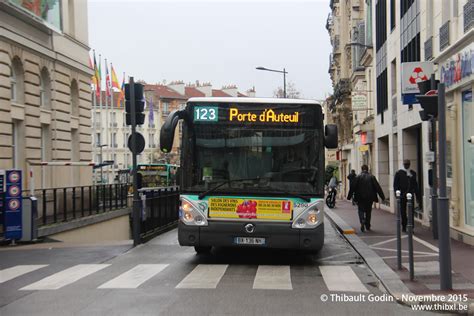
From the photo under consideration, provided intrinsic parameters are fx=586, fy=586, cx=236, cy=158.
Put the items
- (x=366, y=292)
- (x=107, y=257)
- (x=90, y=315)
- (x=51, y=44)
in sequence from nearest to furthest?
(x=90, y=315) < (x=366, y=292) < (x=107, y=257) < (x=51, y=44)

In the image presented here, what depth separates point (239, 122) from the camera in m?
10.4

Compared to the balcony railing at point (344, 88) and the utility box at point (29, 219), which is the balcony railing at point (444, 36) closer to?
the utility box at point (29, 219)

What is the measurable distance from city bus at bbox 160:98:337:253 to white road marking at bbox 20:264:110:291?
171cm

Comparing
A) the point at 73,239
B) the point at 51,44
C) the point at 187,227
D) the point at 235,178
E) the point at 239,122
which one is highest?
the point at 51,44

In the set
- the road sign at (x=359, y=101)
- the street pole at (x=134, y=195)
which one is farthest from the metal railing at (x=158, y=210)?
the road sign at (x=359, y=101)

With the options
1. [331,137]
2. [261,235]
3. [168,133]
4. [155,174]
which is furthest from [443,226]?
[155,174]

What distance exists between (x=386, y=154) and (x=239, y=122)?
2007 cm

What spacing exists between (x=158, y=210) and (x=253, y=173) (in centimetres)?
811

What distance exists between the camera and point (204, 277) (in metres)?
9.15

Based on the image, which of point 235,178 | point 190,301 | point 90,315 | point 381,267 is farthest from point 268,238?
point 90,315

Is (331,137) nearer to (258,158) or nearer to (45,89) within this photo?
(258,158)

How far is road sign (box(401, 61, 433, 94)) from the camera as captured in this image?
15320mm

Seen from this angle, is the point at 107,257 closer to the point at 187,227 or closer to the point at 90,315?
the point at 187,227

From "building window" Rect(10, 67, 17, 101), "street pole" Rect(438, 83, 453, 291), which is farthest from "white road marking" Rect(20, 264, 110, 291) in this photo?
"building window" Rect(10, 67, 17, 101)
